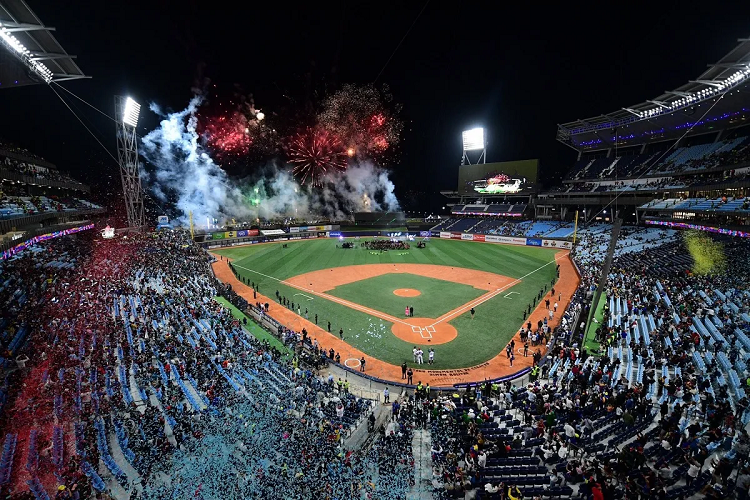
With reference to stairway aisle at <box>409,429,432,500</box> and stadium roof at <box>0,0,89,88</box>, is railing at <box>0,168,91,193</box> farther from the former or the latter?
stairway aisle at <box>409,429,432,500</box>

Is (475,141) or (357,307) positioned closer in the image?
(357,307)

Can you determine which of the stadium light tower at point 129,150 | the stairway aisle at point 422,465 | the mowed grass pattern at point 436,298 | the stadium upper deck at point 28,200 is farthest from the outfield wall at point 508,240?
the stadium upper deck at point 28,200

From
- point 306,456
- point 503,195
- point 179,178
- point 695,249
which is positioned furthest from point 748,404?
point 179,178

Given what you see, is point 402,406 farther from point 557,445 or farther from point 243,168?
point 243,168

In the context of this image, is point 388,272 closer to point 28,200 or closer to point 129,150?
point 28,200

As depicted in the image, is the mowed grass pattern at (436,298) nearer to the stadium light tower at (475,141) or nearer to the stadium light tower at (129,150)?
the stadium light tower at (129,150)

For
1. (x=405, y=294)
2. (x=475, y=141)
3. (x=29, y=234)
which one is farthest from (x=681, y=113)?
(x=29, y=234)
